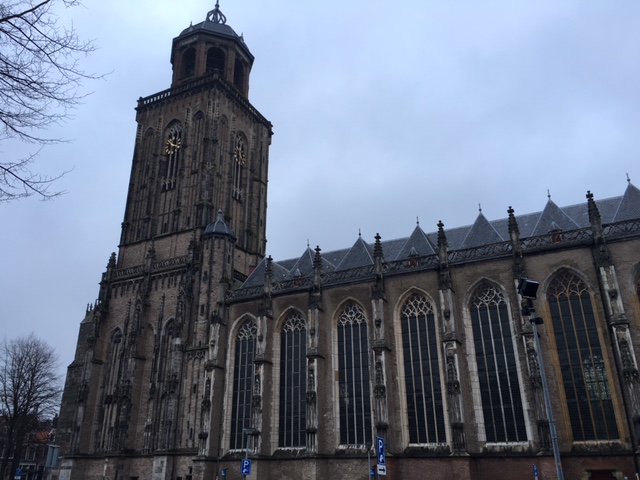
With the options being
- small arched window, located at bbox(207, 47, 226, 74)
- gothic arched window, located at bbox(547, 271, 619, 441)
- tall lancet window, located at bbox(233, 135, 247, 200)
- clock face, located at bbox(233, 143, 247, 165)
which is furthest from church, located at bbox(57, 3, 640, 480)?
small arched window, located at bbox(207, 47, 226, 74)

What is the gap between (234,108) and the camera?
43438 mm

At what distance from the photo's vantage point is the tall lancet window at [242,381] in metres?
30.0

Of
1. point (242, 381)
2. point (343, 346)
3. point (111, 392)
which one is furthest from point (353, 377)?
point (111, 392)

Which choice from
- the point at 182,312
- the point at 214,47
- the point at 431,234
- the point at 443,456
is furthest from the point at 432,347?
the point at 214,47

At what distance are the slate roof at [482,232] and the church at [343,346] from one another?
0.12m

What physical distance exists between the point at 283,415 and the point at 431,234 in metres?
15.3

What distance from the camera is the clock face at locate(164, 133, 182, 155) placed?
42.1 m

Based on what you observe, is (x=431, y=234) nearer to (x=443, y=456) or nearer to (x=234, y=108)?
(x=443, y=456)

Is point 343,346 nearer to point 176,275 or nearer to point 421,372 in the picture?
point 421,372

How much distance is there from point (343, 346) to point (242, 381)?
6870 mm

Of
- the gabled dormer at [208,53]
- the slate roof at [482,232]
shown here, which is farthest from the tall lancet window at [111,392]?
the gabled dormer at [208,53]

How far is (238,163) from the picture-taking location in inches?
1700

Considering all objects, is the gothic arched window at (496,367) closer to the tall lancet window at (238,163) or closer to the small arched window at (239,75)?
→ the tall lancet window at (238,163)

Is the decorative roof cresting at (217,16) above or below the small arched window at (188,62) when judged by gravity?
above
